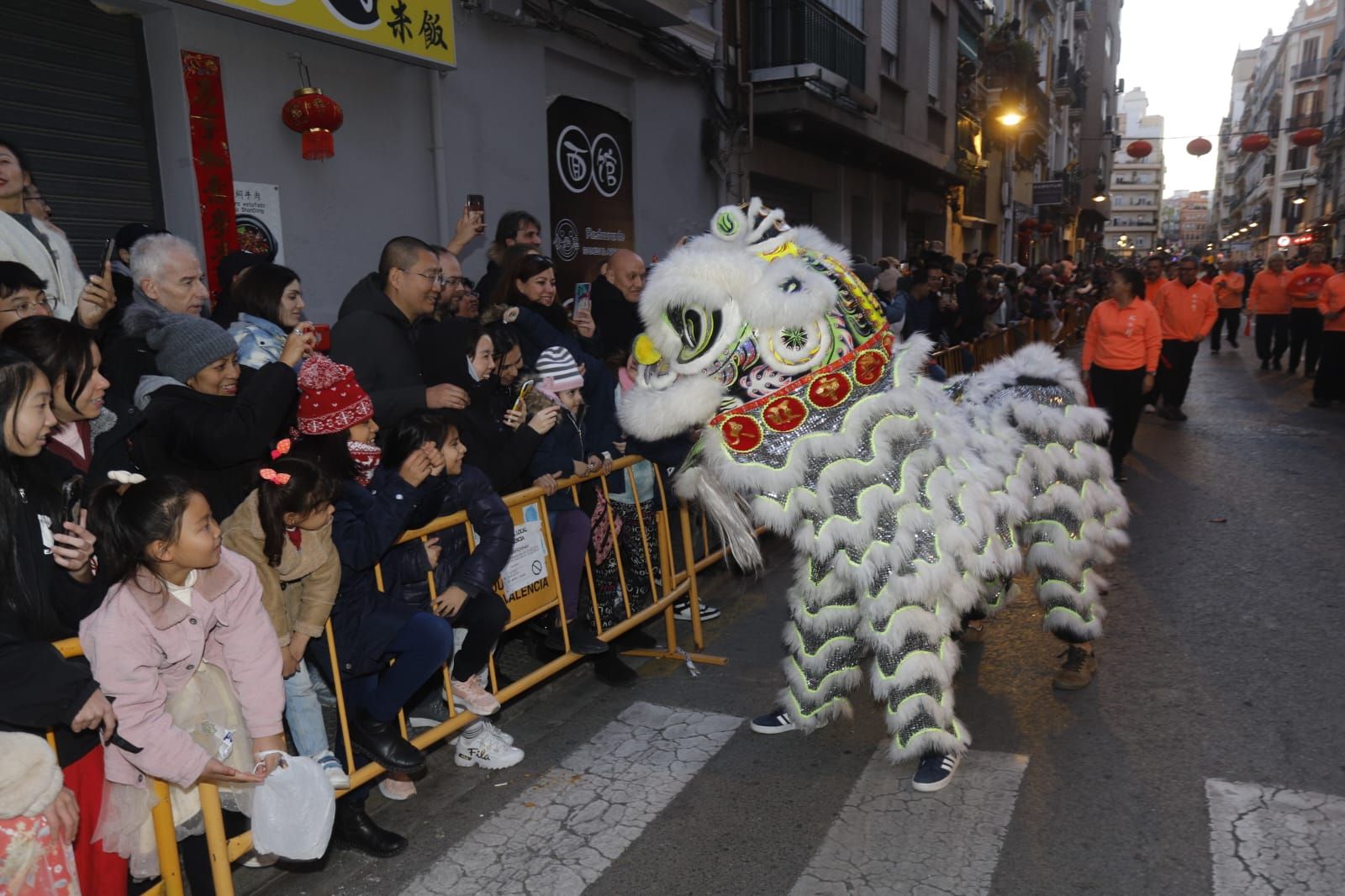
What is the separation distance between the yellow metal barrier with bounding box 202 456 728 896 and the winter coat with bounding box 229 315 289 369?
0.98m

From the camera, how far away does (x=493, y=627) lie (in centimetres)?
375

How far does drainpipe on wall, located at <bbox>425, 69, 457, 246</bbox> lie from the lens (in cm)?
777

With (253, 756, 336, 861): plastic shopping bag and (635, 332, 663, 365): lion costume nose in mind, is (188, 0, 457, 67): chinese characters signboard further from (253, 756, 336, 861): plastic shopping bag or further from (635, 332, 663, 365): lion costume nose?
(253, 756, 336, 861): plastic shopping bag

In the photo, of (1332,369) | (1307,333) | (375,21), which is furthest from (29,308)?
(1307,333)

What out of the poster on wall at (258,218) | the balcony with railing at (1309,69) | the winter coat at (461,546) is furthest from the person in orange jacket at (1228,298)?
the balcony with railing at (1309,69)

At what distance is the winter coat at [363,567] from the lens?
3260 mm

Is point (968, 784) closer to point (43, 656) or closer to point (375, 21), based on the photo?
point (43, 656)

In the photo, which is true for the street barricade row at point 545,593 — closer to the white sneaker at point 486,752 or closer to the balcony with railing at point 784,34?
the white sneaker at point 486,752

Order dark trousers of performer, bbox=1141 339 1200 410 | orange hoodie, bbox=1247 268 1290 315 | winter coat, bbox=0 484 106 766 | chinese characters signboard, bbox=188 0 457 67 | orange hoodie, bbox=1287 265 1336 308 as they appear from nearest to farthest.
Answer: winter coat, bbox=0 484 106 766, chinese characters signboard, bbox=188 0 457 67, dark trousers of performer, bbox=1141 339 1200 410, orange hoodie, bbox=1287 265 1336 308, orange hoodie, bbox=1247 268 1290 315

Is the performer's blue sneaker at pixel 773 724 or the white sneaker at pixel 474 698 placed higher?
the white sneaker at pixel 474 698

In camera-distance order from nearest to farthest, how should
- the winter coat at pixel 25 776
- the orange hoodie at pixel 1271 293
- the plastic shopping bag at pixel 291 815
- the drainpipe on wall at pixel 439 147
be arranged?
1. the winter coat at pixel 25 776
2. the plastic shopping bag at pixel 291 815
3. the drainpipe on wall at pixel 439 147
4. the orange hoodie at pixel 1271 293

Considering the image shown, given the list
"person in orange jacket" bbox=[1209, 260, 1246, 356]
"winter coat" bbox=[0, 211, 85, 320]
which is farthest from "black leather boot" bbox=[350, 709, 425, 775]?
"person in orange jacket" bbox=[1209, 260, 1246, 356]

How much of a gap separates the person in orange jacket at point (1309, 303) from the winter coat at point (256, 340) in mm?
14285

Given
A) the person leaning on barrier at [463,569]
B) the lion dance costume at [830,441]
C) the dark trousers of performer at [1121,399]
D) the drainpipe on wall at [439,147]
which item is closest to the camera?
the lion dance costume at [830,441]
